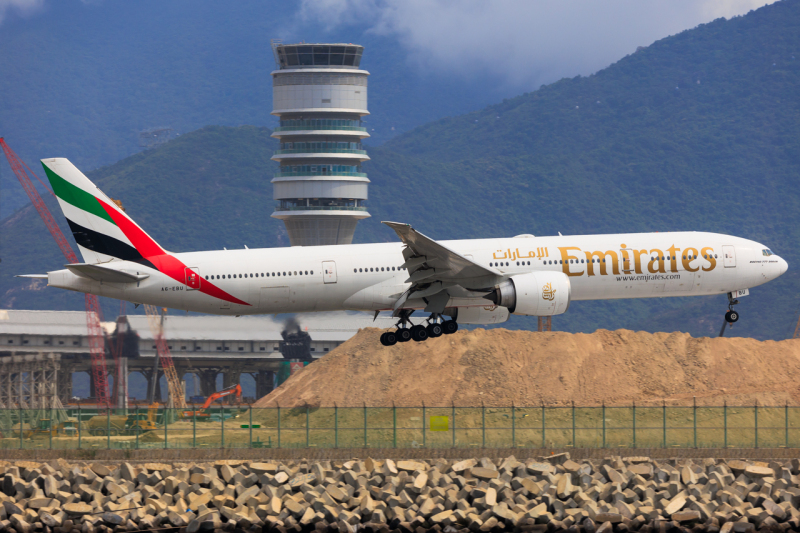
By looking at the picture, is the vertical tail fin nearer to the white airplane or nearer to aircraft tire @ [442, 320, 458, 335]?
the white airplane

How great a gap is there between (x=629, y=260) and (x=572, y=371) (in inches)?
623

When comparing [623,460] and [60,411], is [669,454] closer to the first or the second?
[623,460]

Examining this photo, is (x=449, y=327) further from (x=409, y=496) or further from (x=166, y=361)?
(x=166, y=361)

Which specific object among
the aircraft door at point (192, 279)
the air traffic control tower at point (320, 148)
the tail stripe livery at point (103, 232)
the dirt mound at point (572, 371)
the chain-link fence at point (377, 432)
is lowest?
the chain-link fence at point (377, 432)

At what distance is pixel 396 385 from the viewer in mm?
77375

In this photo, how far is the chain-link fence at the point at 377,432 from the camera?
5572 cm

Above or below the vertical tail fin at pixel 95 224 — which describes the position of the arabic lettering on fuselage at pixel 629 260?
below

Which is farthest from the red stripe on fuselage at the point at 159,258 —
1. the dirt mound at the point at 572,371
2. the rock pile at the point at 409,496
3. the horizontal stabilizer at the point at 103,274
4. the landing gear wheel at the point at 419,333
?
the dirt mound at the point at 572,371

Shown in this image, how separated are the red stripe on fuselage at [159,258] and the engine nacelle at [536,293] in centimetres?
1361

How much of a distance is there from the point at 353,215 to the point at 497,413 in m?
94.6

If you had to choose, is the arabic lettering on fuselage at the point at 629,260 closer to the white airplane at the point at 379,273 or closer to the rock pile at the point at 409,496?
the white airplane at the point at 379,273

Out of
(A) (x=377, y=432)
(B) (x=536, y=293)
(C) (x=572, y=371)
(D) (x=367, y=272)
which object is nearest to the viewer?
(B) (x=536, y=293)

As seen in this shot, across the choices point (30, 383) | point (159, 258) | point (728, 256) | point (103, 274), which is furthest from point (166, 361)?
point (728, 256)

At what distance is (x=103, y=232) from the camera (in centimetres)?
5831
